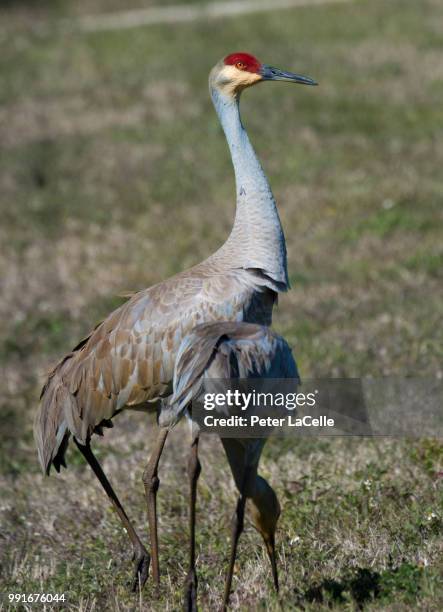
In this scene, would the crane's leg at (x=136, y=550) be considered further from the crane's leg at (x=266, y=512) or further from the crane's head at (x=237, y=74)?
the crane's head at (x=237, y=74)

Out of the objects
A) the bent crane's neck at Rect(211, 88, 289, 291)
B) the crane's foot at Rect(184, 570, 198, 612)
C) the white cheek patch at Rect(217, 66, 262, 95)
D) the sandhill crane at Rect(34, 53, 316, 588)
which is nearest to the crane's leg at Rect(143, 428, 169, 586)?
the sandhill crane at Rect(34, 53, 316, 588)

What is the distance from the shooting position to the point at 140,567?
536 centimetres

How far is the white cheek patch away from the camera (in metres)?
6.02

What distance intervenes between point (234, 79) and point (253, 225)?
94 cm

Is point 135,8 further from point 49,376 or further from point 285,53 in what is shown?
point 49,376

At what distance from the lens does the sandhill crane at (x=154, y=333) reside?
5254mm

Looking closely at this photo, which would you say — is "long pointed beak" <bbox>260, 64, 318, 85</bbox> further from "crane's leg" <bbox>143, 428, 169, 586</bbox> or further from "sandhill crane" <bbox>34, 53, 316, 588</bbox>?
"crane's leg" <bbox>143, 428, 169, 586</bbox>

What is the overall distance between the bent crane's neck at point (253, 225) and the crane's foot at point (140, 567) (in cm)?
142

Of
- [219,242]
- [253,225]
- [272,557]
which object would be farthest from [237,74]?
[219,242]

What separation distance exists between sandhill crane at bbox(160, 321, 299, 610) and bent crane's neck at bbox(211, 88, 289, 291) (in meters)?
0.80

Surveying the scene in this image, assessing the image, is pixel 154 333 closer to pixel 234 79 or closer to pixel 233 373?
pixel 233 373

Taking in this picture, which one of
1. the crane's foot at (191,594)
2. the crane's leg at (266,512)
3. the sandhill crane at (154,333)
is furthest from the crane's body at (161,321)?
the crane's foot at (191,594)

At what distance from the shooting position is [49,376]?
19.2 ft

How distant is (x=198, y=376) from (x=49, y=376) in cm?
170
